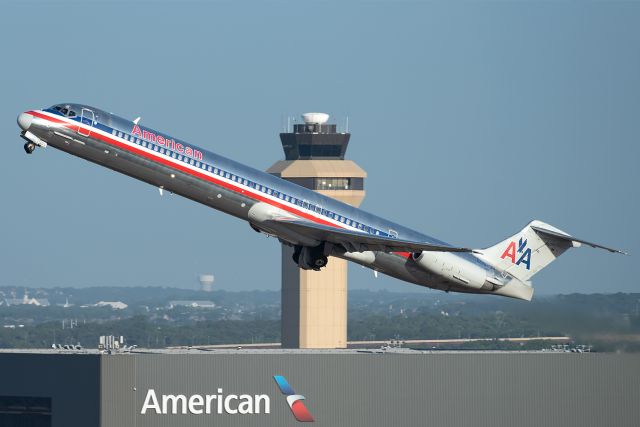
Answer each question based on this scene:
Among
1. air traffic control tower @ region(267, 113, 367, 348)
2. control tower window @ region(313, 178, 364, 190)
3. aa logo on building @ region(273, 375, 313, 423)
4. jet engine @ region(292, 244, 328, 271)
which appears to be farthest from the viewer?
control tower window @ region(313, 178, 364, 190)

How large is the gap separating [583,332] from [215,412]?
23.3 metres

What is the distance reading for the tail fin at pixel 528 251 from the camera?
9550 cm

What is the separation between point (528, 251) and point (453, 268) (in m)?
6.18

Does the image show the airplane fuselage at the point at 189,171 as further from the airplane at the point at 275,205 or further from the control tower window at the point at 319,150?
the control tower window at the point at 319,150

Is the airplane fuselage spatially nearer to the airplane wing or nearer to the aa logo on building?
the airplane wing

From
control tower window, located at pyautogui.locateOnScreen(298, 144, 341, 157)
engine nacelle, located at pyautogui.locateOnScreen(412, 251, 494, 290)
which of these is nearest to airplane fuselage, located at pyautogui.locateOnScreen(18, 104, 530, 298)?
engine nacelle, located at pyautogui.locateOnScreen(412, 251, 494, 290)

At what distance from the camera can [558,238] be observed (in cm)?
9544

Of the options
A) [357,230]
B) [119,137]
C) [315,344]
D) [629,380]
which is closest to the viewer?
[119,137]

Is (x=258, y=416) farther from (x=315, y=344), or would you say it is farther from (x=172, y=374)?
(x=315, y=344)

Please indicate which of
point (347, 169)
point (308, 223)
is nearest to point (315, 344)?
point (347, 169)

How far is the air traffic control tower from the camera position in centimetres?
14038

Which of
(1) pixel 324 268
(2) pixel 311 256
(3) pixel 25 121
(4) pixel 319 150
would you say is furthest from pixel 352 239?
(4) pixel 319 150

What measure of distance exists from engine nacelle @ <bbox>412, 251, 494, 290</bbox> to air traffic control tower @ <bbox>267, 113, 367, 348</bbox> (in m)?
45.3

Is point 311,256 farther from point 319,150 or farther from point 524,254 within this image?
point 319,150
